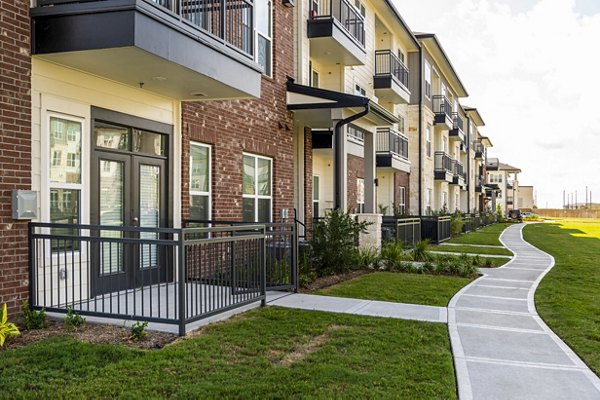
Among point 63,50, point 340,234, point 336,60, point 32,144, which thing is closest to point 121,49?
point 63,50

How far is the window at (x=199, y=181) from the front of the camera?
10.6 metres

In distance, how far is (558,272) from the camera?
13.7 metres

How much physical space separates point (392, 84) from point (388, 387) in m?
18.9

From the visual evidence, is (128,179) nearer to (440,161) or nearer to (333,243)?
(333,243)

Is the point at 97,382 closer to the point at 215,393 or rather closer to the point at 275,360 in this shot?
the point at 215,393

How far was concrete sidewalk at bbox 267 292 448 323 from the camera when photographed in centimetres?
809

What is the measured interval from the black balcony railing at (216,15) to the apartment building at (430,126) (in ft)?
66.7

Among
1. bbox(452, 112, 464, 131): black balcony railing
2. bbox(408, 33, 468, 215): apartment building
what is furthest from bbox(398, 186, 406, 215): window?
bbox(452, 112, 464, 131): black balcony railing

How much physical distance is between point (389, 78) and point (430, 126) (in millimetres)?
11570

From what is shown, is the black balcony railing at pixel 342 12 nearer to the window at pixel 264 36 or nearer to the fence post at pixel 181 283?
the window at pixel 264 36

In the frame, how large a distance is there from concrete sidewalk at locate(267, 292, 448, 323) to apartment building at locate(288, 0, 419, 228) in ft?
15.2

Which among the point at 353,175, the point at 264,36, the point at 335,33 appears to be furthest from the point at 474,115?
the point at 264,36

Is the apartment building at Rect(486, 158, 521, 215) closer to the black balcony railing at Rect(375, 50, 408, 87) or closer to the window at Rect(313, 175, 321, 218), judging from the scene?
the black balcony railing at Rect(375, 50, 408, 87)

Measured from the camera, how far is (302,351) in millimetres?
6020
